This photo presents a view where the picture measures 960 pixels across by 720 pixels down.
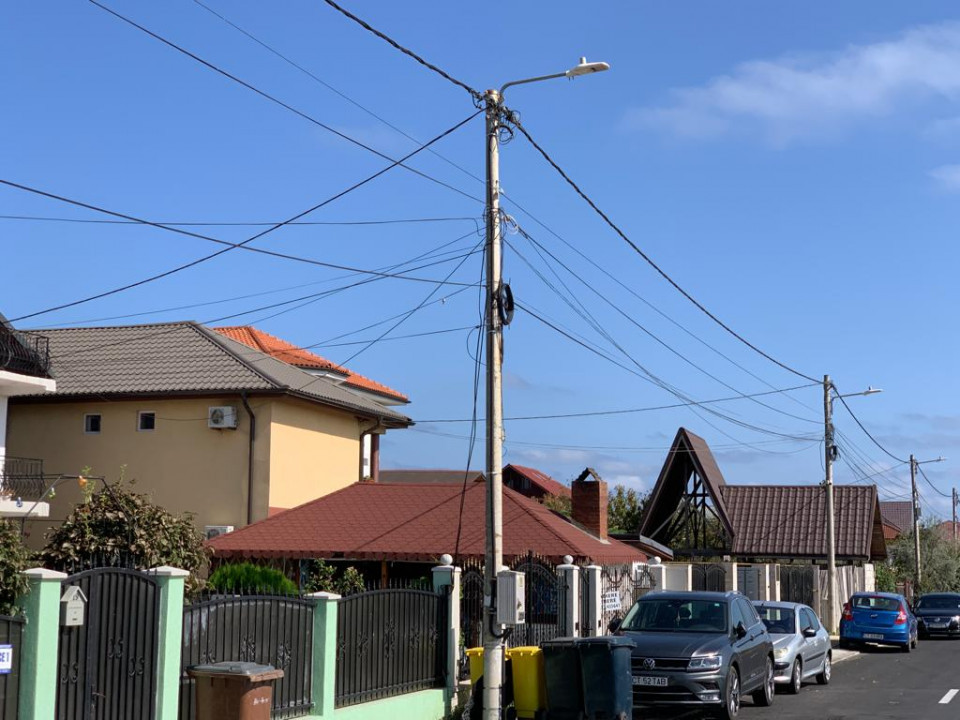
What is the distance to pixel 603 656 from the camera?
14258mm

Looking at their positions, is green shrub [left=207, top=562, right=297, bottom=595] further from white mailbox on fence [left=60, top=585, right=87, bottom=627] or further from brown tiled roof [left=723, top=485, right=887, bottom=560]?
brown tiled roof [left=723, top=485, right=887, bottom=560]

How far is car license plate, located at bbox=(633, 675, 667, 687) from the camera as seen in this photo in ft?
50.7

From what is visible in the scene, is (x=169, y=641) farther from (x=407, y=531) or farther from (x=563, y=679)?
(x=407, y=531)

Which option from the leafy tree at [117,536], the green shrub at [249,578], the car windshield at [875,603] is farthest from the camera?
the car windshield at [875,603]


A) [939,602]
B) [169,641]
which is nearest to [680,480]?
[939,602]

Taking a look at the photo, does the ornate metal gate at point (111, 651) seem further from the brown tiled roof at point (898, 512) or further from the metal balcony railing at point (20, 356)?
the brown tiled roof at point (898, 512)

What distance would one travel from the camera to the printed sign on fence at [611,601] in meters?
22.9

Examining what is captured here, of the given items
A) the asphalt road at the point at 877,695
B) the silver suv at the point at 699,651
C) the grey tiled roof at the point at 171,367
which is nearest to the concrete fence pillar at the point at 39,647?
the silver suv at the point at 699,651

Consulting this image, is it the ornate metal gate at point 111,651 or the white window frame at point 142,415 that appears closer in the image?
the ornate metal gate at point 111,651

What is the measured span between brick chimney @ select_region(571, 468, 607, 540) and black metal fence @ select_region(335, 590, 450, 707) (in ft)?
43.9

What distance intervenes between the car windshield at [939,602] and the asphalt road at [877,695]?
906cm

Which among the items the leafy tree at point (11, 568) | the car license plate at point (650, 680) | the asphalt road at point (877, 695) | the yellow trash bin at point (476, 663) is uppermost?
the leafy tree at point (11, 568)

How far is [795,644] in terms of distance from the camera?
65.0 ft

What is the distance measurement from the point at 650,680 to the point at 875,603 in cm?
1643
